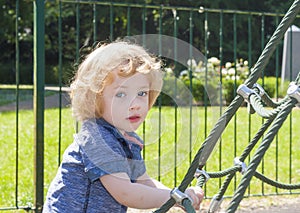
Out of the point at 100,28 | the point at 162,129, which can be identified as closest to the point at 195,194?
the point at 162,129

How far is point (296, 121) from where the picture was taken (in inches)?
415

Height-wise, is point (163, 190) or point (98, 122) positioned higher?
point (98, 122)

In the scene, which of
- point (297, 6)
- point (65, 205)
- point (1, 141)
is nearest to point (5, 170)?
point (1, 141)

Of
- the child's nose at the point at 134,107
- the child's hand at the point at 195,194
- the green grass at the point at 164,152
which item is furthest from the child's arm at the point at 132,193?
the green grass at the point at 164,152

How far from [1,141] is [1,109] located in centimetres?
481

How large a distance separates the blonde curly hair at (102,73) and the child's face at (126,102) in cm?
2

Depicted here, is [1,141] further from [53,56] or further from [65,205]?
[53,56]

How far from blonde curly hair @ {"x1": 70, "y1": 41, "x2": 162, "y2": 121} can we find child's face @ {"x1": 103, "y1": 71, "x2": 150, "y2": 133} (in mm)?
22

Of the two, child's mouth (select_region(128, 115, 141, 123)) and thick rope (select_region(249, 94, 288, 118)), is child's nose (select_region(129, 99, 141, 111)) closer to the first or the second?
child's mouth (select_region(128, 115, 141, 123))

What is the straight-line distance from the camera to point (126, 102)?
2303mm

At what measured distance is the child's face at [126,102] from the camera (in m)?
2.32

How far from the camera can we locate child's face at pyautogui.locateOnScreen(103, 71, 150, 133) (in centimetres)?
232

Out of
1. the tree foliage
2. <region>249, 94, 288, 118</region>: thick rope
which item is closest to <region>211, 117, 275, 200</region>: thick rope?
<region>249, 94, 288, 118</region>: thick rope

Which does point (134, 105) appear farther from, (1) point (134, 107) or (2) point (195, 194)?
(2) point (195, 194)
